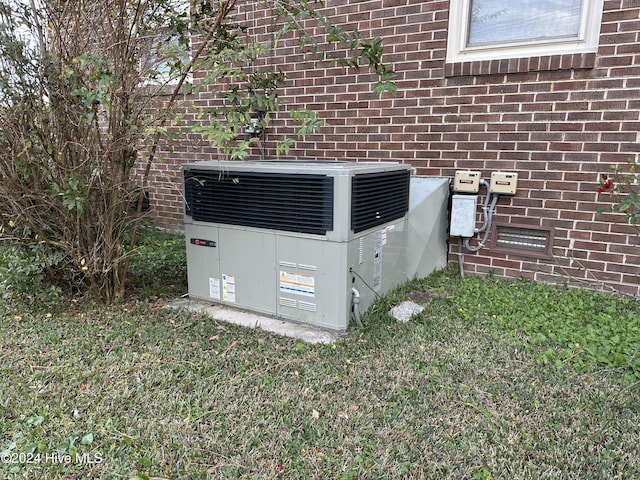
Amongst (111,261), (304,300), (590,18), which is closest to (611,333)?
(304,300)

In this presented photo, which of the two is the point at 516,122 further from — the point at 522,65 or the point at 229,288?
the point at 229,288

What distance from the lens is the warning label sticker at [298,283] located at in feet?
9.34

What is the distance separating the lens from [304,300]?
2904 mm

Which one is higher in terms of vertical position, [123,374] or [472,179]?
[472,179]

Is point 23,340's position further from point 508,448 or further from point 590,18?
point 590,18

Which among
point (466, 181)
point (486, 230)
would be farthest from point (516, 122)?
point (486, 230)

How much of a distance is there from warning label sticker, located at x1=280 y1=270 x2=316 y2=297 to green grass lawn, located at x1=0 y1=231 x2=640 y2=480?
0.34 meters

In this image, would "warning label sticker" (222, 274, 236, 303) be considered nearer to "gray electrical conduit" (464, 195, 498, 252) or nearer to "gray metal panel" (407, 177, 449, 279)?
"gray metal panel" (407, 177, 449, 279)

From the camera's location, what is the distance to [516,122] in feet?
11.9

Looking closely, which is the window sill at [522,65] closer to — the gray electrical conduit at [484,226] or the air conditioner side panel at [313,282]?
the gray electrical conduit at [484,226]

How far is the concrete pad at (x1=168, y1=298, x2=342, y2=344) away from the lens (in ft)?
9.22

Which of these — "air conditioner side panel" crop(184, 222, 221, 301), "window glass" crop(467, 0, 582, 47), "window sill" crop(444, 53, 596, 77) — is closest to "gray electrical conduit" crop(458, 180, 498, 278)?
"window sill" crop(444, 53, 596, 77)

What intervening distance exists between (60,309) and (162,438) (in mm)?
1823

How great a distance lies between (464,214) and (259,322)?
1.98 meters
